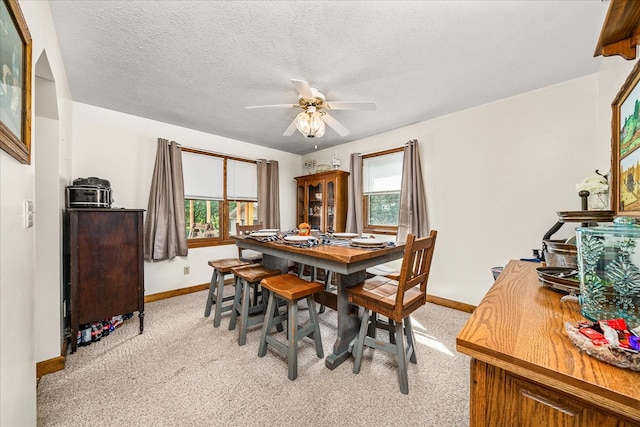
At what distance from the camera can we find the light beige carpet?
4.63 feet

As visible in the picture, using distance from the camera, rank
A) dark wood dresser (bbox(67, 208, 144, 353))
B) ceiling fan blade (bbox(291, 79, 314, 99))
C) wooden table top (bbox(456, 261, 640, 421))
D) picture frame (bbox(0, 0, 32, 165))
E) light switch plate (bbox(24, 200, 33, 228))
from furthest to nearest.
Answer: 1. dark wood dresser (bbox(67, 208, 144, 353))
2. ceiling fan blade (bbox(291, 79, 314, 99))
3. light switch plate (bbox(24, 200, 33, 228))
4. picture frame (bbox(0, 0, 32, 165))
5. wooden table top (bbox(456, 261, 640, 421))

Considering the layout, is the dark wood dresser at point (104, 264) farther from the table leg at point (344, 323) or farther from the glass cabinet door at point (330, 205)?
the glass cabinet door at point (330, 205)

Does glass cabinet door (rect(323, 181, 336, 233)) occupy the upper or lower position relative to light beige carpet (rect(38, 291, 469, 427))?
upper

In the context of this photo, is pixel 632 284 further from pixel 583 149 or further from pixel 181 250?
pixel 181 250

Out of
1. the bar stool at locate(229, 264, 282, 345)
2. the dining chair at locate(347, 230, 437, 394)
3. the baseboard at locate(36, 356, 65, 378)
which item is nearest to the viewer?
the dining chair at locate(347, 230, 437, 394)

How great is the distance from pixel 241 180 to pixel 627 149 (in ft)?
13.6

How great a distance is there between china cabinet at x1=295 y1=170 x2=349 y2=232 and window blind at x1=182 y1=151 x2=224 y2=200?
1.45m

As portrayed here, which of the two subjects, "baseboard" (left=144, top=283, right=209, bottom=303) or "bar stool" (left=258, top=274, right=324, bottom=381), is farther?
"baseboard" (left=144, top=283, right=209, bottom=303)

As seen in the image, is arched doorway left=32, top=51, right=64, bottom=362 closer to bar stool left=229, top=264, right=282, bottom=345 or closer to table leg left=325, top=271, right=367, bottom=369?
bar stool left=229, top=264, right=282, bottom=345

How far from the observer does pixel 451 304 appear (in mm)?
2998

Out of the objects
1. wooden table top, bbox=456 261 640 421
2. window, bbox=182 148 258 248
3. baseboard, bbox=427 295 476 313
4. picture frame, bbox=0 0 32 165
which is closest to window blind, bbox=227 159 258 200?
window, bbox=182 148 258 248

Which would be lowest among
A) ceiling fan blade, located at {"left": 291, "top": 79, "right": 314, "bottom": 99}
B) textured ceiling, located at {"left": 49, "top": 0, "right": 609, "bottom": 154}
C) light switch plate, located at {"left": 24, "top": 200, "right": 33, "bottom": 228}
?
light switch plate, located at {"left": 24, "top": 200, "right": 33, "bottom": 228}

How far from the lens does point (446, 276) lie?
307cm

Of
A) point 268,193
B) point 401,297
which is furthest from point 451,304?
point 268,193
